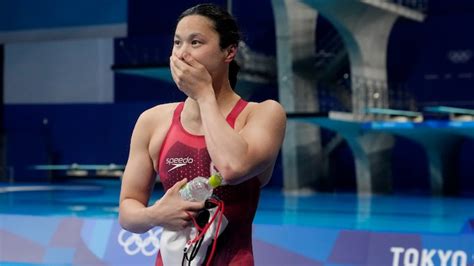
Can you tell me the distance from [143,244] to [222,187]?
167 inches

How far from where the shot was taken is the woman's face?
2.11 metres

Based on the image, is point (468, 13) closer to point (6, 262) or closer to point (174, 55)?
point (6, 262)

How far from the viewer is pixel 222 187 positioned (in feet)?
7.02

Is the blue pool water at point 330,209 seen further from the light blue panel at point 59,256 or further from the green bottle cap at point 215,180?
the green bottle cap at point 215,180

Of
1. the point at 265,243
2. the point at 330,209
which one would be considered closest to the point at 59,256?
the point at 265,243

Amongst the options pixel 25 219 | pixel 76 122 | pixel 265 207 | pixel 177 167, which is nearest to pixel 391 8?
pixel 265 207

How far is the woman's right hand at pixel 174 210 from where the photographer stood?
2088 mm

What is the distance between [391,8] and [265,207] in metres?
6.10

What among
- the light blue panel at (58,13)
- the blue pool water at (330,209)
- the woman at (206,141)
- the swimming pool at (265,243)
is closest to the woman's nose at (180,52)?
the woman at (206,141)

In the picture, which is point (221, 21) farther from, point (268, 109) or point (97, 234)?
point (97, 234)

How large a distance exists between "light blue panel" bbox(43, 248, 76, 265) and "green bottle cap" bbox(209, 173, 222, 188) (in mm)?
4600

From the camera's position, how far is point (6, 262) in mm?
6684

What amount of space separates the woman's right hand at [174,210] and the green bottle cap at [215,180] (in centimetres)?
5

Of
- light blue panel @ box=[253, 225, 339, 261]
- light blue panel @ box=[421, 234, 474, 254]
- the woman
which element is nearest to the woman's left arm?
the woman
